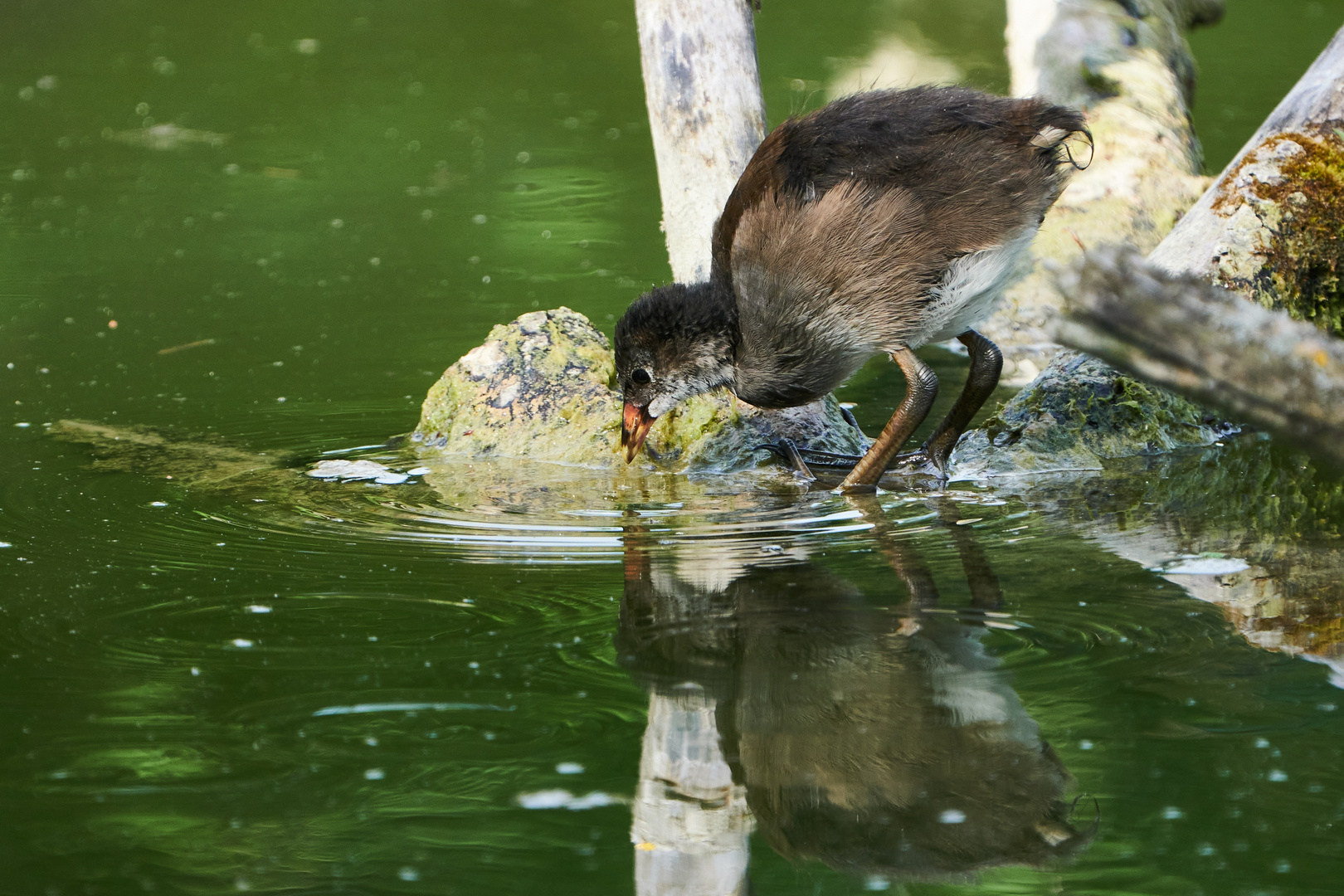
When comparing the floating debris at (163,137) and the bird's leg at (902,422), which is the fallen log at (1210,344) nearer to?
the bird's leg at (902,422)

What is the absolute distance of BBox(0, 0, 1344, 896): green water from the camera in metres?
2.75

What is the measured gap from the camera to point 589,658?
3594 millimetres

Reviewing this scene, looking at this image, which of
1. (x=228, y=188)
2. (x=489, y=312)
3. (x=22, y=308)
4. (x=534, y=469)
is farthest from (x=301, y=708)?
(x=228, y=188)

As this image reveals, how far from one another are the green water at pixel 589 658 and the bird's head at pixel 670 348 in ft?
1.03

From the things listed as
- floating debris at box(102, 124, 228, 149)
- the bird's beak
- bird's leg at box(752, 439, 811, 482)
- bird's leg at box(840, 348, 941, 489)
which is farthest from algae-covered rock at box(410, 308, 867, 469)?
floating debris at box(102, 124, 228, 149)

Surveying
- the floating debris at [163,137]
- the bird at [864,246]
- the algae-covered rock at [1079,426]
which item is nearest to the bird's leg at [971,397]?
the algae-covered rock at [1079,426]

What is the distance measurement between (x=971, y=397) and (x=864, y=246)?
899 millimetres

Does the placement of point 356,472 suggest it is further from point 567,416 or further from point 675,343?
point 675,343

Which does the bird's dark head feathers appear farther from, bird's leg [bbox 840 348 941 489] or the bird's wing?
bird's leg [bbox 840 348 941 489]

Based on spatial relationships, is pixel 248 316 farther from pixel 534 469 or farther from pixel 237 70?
pixel 237 70

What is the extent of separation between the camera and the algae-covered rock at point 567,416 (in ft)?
18.6

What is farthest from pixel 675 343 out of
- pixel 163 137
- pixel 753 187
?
pixel 163 137

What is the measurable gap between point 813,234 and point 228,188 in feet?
22.8

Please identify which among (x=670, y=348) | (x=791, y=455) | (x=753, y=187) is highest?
(x=753, y=187)
